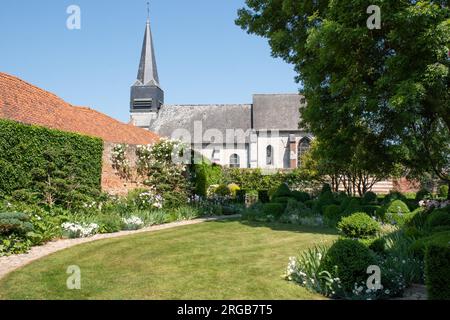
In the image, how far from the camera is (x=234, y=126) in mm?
46906

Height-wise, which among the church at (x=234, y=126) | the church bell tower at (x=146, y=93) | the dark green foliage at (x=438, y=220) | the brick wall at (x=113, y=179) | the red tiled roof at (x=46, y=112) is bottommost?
the dark green foliage at (x=438, y=220)

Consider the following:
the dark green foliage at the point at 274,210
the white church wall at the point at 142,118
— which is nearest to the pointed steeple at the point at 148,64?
the white church wall at the point at 142,118

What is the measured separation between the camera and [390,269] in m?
5.71

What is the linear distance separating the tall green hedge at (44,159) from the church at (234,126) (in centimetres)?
3005

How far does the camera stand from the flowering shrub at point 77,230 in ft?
32.7

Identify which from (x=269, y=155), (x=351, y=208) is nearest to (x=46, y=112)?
(x=351, y=208)

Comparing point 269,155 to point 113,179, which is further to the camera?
point 269,155

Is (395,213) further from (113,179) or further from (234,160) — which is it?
(234,160)

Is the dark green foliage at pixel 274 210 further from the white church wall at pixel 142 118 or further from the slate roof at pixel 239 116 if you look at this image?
the white church wall at pixel 142 118

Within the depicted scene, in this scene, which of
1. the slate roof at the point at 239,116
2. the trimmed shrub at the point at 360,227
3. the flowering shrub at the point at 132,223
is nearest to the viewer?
the trimmed shrub at the point at 360,227

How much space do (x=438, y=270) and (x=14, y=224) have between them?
791 cm

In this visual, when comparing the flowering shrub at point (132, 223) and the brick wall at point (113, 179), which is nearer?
the flowering shrub at point (132, 223)

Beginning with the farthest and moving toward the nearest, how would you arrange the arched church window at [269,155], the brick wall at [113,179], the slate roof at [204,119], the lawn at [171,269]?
the slate roof at [204,119], the arched church window at [269,155], the brick wall at [113,179], the lawn at [171,269]
